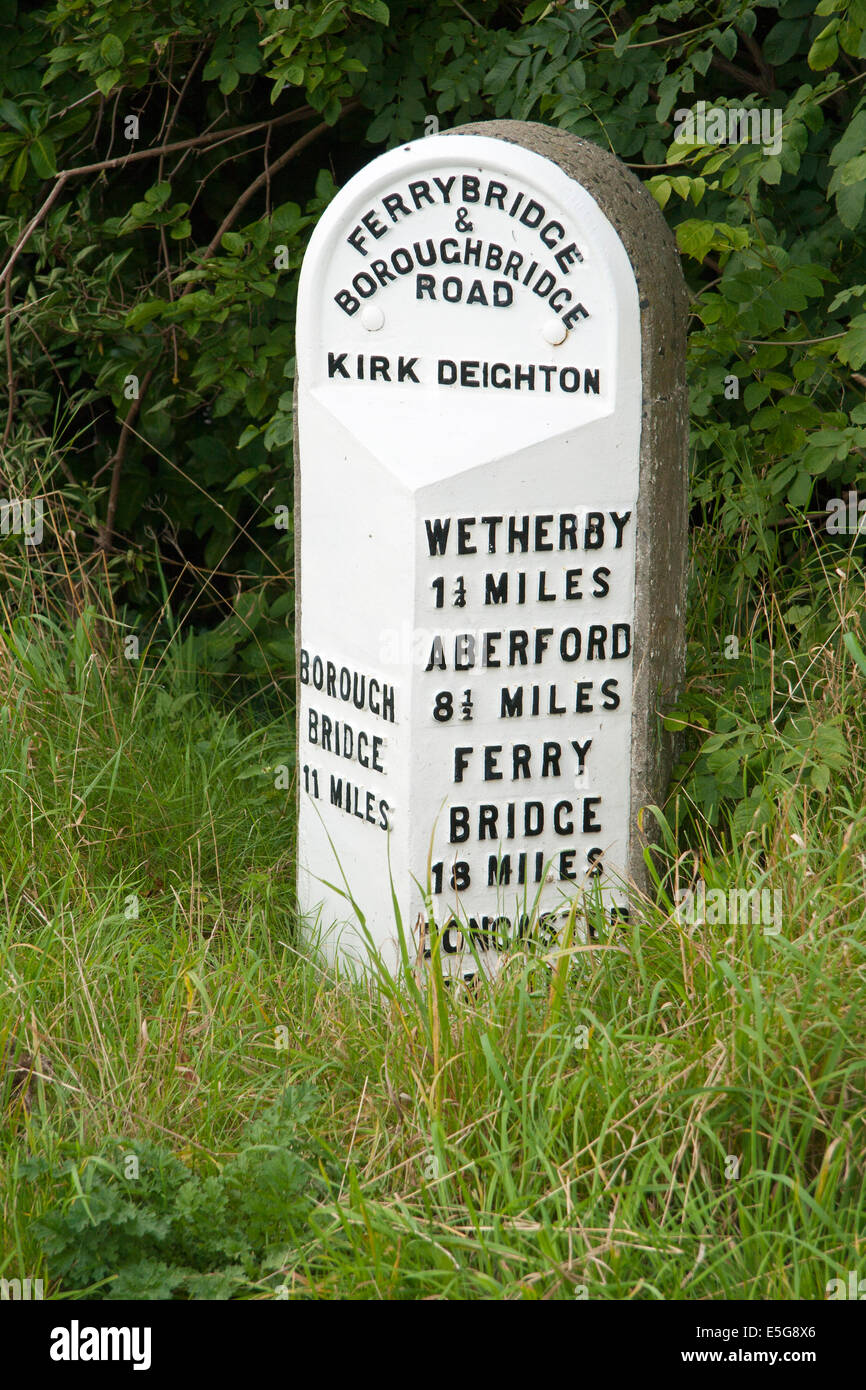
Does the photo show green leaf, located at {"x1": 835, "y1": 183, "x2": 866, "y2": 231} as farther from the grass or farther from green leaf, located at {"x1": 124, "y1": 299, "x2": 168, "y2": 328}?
green leaf, located at {"x1": 124, "y1": 299, "x2": 168, "y2": 328}

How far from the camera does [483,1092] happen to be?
7.79 ft

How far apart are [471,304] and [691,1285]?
1.97m

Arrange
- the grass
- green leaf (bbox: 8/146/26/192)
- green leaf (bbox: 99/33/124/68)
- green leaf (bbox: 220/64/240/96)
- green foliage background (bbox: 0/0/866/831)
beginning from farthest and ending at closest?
green leaf (bbox: 8/146/26/192) → green leaf (bbox: 220/64/240/96) → green leaf (bbox: 99/33/124/68) → green foliage background (bbox: 0/0/866/831) → the grass

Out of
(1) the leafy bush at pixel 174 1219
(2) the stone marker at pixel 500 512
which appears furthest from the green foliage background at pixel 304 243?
(1) the leafy bush at pixel 174 1219

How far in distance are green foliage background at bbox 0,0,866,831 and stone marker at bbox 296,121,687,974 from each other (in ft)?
0.88

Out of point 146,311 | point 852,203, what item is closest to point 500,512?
point 852,203

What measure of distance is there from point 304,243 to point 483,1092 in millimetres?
2915

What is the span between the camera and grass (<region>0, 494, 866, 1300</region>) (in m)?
2.11

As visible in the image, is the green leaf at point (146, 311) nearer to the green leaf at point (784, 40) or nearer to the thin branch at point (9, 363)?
the thin branch at point (9, 363)

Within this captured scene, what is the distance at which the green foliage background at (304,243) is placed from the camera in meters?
3.43

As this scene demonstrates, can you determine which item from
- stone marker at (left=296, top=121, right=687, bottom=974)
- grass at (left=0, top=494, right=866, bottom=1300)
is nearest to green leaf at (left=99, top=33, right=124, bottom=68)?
stone marker at (left=296, top=121, right=687, bottom=974)

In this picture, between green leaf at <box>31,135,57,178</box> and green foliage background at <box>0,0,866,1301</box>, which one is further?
green leaf at <box>31,135,57,178</box>

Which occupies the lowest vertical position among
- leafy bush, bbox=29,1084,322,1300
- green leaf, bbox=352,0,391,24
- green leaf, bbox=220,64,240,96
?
leafy bush, bbox=29,1084,322,1300

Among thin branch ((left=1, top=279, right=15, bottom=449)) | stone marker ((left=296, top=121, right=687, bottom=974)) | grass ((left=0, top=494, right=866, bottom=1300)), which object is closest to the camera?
grass ((left=0, top=494, right=866, bottom=1300))
